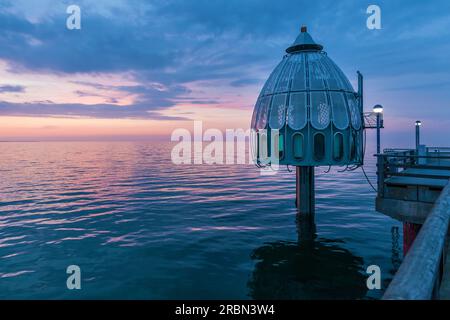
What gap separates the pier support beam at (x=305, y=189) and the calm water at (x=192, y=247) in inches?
41.5

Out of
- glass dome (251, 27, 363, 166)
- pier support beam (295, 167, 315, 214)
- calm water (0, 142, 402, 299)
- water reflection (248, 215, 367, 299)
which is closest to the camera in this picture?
water reflection (248, 215, 367, 299)

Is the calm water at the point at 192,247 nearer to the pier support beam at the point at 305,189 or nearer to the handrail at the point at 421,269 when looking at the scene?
the pier support beam at the point at 305,189

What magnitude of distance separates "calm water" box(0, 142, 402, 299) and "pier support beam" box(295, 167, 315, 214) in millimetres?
1055

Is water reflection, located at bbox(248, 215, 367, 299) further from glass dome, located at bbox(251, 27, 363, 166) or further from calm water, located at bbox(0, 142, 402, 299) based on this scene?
glass dome, located at bbox(251, 27, 363, 166)

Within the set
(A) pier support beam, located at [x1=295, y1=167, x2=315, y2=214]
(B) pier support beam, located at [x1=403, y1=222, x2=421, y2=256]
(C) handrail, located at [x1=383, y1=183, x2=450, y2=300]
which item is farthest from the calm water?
(C) handrail, located at [x1=383, y1=183, x2=450, y2=300]

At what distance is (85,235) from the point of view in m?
17.5

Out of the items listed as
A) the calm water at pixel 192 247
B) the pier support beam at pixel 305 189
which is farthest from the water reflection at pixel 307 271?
the pier support beam at pixel 305 189

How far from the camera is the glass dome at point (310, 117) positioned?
15.9 m

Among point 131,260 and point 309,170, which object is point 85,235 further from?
point 309,170

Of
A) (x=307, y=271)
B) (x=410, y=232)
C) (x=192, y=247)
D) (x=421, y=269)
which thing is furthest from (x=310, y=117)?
(x=421, y=269)

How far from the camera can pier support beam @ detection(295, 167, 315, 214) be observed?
18320 millimetres

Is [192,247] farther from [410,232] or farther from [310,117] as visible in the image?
[410,232]

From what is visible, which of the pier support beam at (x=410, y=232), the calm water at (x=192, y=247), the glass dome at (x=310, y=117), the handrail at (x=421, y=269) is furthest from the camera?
the glass dome at (x=310, y=117)

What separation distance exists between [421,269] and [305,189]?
17.2 meters
